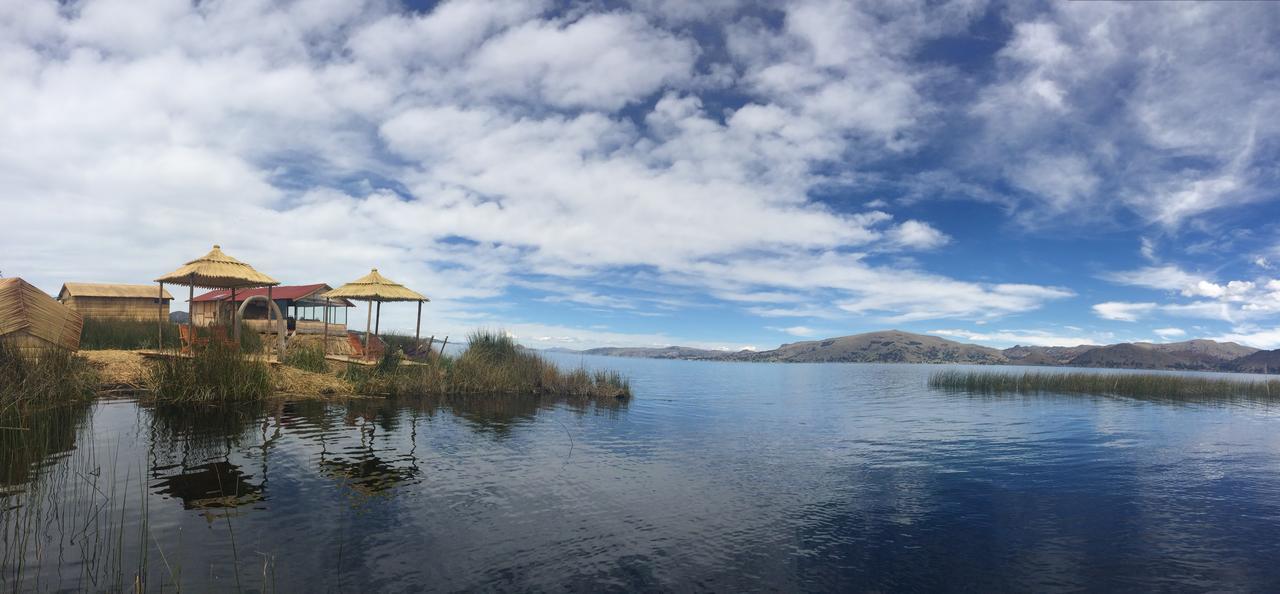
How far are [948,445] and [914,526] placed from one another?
988 centimetres

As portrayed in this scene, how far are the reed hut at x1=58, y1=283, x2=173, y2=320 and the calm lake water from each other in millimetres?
36853

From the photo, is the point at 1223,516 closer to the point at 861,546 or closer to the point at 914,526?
the point at 914,526

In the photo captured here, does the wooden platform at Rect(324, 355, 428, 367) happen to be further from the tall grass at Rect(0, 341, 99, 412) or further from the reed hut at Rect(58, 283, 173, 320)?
the reed hut at Rect(58, 283, 173, 320)

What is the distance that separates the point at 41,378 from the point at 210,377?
11.0 feet

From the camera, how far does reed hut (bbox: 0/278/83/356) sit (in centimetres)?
1962

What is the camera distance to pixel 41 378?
46.9 ft

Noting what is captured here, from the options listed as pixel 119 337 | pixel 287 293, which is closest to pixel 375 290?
pixel 119 337

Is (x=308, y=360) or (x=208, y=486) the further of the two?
(x=308, y=360)

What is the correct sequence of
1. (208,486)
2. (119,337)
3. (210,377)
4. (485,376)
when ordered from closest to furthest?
(208,486) → (210,377) → (485,376) → (119,337)

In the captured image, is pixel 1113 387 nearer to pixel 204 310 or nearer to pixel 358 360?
pixel 358 360

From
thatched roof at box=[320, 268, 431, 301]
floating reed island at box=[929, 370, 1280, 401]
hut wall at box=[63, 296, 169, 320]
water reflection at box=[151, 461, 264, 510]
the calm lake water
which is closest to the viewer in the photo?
the calm lake water

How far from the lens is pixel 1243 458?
54.0ft

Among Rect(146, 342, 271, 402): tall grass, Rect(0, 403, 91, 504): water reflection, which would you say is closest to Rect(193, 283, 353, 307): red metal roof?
Rect(146, 342, 271, 402): tall grass

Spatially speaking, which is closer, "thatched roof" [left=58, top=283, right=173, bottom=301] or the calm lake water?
the calm lake water
